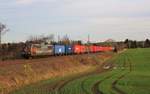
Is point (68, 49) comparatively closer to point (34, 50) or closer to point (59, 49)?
point (59, 49)

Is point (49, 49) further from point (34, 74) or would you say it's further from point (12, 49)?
point (34, 74)

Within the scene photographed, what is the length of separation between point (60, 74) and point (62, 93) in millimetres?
19437

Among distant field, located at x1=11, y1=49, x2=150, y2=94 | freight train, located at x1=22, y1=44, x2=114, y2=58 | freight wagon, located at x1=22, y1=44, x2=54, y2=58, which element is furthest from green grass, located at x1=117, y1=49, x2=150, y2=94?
freight train, located at x1=22, y1=44, x2=114, y2=58

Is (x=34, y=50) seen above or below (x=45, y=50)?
above

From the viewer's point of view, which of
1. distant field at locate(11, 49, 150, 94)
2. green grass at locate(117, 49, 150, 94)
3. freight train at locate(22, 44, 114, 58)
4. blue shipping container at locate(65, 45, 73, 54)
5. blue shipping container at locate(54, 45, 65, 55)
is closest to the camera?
distant field at locate(11, 49, 150, 94)

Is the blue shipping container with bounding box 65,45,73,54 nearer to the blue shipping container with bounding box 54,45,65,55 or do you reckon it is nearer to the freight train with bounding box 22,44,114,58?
the freight train with bounding box 22,44,114,58

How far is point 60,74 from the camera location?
4581 cm

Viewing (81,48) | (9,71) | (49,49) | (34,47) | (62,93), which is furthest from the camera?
(81,48)

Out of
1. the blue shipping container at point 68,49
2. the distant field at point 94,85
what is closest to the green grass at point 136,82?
the distant field at point 94,85

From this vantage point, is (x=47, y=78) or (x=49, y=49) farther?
(x=49, y=49)

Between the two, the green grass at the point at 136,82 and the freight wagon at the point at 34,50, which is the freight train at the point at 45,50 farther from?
the green grass at the point at 136,82

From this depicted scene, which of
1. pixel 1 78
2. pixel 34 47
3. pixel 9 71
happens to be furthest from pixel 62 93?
pixel 34 47

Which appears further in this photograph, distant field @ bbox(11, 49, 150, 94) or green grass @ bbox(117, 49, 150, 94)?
green grass @ bbox(117, 49, 150, 94)

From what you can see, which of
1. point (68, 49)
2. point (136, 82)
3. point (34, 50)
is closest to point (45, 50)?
point (34, 50)
